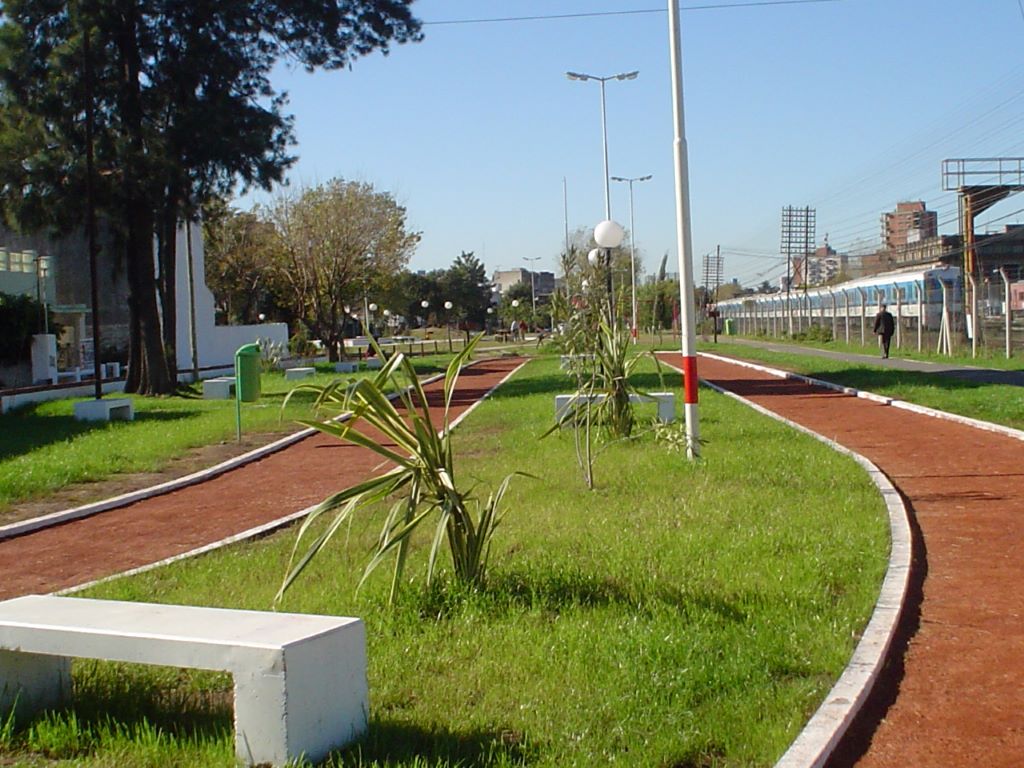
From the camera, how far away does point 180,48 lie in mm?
28094

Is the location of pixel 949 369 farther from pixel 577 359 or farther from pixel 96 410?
pixel 96 410

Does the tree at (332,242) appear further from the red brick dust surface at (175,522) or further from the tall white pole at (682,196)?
the tall white pole at (682,196)

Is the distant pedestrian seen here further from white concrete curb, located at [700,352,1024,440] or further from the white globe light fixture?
the white globe light fixture

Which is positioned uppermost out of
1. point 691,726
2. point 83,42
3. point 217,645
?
point 83,42

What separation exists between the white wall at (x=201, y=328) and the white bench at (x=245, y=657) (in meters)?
40.5

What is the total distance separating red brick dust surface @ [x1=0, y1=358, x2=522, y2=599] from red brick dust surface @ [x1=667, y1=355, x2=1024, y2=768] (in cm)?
450

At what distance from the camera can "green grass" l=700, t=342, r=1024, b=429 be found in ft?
54.6

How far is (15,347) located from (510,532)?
2643 cm

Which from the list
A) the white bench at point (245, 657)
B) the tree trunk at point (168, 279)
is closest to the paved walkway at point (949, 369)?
the tree trunk at point (168, 279)

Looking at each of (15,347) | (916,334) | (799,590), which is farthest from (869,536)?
(916,334)

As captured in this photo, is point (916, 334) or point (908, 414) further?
point (916, 334)

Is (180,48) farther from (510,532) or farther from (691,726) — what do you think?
(691,726)

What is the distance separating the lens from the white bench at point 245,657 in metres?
4.28

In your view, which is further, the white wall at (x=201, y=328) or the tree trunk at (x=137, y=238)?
the white wall at (x=201, y=328)
